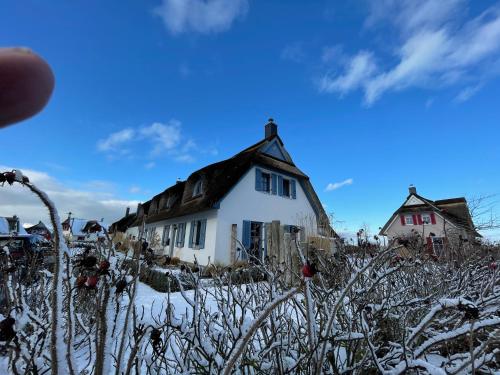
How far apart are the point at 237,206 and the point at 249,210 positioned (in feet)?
2.39

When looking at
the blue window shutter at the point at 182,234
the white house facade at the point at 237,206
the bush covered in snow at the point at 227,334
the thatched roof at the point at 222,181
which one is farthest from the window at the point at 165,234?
the bush covered in snow at the point at 227,334

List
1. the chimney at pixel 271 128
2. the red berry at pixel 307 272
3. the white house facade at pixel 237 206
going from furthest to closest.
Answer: the chimney at pixel 271 128, the white house facade at pixel 237 206, the red berry at pixel 307 272

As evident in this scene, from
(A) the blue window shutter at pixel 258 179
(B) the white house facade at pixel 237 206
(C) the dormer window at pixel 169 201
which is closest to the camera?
(B) the white house facade at pixel 237 206

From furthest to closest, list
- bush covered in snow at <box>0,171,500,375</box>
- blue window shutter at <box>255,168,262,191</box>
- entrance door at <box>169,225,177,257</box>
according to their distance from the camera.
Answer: entrance door at <box>169,225,177,257</box>, blue window shutter at <box>255,168,262,191</box>, bush covered in snow at <box>0,171,500,375</box>

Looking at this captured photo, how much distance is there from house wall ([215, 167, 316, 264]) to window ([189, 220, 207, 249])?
1.11 meters

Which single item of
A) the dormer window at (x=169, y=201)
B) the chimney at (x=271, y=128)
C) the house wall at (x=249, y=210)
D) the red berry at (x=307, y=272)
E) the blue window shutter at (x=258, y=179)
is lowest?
the red berry at (x=307, y=272)

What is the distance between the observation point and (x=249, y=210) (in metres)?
12.1

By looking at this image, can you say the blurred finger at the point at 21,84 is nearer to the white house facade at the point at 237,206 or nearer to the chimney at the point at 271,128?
the white house facade at the point at 237,206

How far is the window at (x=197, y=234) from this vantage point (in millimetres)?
11633

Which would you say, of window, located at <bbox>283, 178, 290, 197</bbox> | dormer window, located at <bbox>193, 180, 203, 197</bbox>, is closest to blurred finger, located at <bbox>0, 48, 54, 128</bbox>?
dormer window, located at <bbox>193, 180, 203, 197</bbox>

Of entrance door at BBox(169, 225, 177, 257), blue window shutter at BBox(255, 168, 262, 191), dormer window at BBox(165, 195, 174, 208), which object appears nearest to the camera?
blue window shutter at BBox(255, 168, 262, 191)

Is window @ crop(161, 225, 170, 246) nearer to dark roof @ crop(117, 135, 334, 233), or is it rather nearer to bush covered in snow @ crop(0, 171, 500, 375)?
dark roof @ crop(117, 135, 334, 233)

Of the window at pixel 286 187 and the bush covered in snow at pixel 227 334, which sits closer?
the bush covered in snow at pixel 227 334

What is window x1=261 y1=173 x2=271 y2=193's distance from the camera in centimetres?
1324
